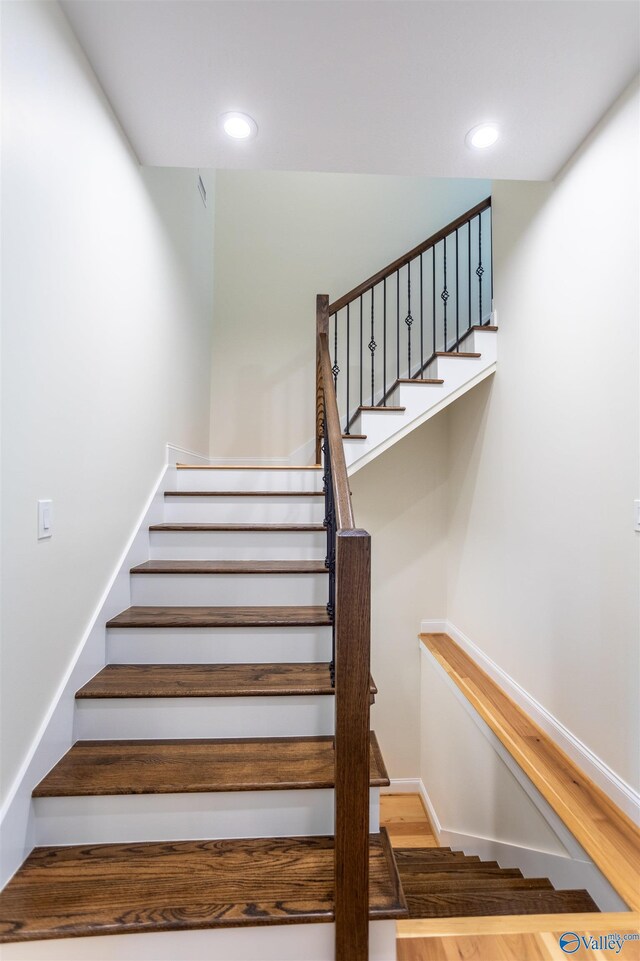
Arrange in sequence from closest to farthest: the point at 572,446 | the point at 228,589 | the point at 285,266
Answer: the point at 572,446
the point at 228,589
the point at 285,266

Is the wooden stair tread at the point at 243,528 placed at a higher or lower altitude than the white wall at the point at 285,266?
lower

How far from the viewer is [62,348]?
5.28ft

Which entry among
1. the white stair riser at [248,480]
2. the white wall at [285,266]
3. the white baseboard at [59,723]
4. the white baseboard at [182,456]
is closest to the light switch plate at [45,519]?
the white baseboard at [59,723]

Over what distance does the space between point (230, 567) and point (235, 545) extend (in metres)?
0.24

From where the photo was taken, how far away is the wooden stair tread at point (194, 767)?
149cm

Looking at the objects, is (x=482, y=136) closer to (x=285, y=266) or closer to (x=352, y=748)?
(x=352, y=748)

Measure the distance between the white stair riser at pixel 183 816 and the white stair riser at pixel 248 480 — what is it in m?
1.79

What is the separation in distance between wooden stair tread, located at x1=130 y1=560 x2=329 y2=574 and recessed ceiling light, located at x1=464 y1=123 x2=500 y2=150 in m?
1.92

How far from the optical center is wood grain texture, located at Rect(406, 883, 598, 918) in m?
1.46

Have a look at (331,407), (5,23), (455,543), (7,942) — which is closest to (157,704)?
(7,942)

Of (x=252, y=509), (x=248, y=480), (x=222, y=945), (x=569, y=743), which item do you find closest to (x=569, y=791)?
(x=569, y=743)

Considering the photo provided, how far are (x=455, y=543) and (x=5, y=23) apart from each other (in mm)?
3531

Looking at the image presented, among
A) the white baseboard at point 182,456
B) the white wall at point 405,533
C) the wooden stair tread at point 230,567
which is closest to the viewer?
the wooden stair tread at point 230,567

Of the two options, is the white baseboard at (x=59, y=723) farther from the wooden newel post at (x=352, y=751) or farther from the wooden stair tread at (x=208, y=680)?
the wooden newel post at (x=352, y=751)
